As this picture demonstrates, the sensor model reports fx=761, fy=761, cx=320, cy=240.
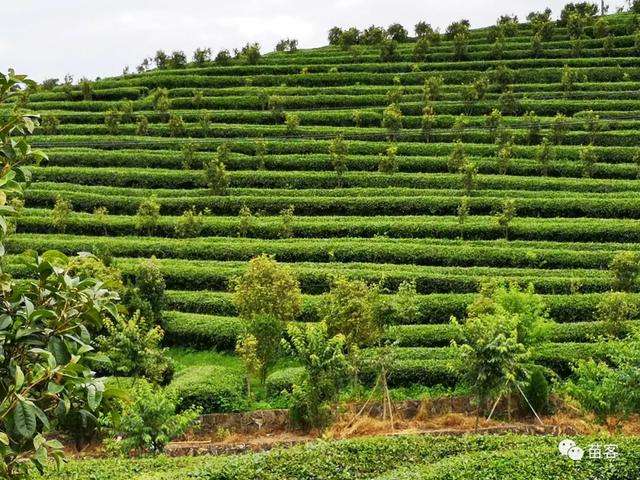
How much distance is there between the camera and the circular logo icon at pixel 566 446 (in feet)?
46.3

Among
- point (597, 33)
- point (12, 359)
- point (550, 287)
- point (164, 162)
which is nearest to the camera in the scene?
point (12, 359)

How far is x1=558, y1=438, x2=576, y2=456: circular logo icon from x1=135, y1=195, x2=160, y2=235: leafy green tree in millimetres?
26991

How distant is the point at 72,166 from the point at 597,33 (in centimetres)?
4606

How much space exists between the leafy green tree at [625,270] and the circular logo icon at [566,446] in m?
15.6

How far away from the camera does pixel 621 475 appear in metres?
13.7

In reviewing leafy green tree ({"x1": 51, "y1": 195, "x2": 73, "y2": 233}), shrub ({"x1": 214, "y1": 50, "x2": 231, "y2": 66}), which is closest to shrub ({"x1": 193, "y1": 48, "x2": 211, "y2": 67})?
shrub ({"x1": 214, "y1": 50, "x2": 231, "y2": 66})

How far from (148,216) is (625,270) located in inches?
871

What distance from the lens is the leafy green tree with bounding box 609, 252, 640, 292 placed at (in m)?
28.5

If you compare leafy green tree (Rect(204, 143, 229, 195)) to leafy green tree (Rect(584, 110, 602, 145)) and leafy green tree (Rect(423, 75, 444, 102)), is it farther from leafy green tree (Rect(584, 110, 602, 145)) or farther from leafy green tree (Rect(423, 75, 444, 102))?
leafy green tree (Rect(584, 110, 602, 145))

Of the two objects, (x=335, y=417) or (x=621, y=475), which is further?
(x=335, y=417)

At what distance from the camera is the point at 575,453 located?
46.4 ft

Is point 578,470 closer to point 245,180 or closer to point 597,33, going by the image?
point 245,180

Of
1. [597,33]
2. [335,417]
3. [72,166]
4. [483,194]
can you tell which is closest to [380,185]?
[483,194]

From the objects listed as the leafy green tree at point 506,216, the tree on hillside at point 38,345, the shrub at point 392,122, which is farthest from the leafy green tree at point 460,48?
the tree on hillside at point 38,345
